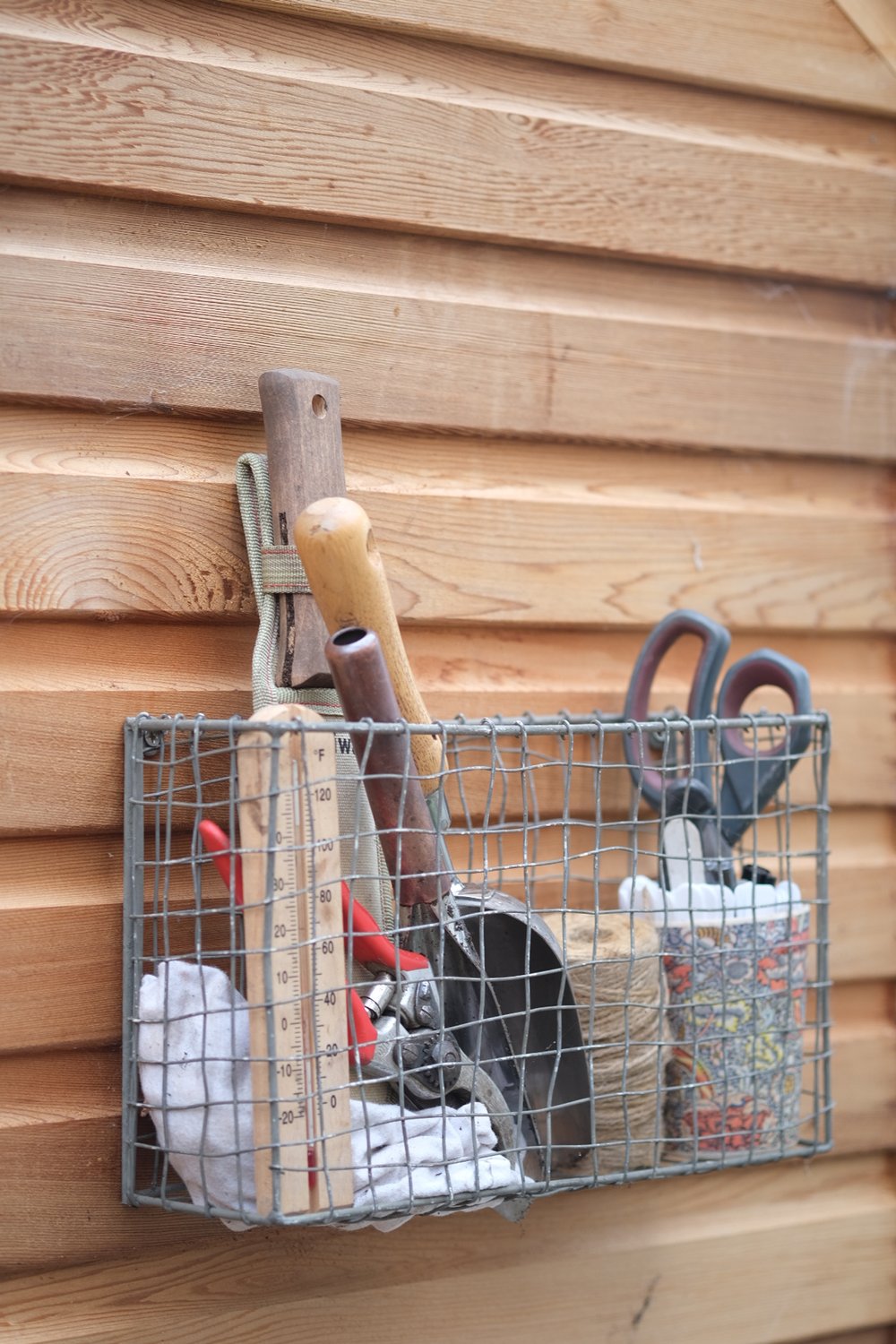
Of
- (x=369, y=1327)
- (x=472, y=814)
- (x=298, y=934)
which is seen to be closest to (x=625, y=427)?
(x=472, y=814)


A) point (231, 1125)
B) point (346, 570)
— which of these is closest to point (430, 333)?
point (346, 570)

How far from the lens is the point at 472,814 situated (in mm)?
1217

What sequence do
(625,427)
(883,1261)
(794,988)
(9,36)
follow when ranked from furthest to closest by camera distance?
(883,1261) → (625,427) → (794,988) → (9,36)

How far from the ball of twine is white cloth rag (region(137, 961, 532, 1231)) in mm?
128

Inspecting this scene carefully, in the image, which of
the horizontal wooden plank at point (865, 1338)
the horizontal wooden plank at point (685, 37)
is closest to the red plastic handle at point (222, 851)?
the horizontal wooden plank at point (685, 37)

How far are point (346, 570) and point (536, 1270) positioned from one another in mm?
727

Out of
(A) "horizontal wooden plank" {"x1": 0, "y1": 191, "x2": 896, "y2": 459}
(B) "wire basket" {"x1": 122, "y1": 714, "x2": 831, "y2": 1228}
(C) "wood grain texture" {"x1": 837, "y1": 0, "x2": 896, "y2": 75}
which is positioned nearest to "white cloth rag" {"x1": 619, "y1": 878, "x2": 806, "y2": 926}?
(B) "wire basket" {"x1": 122, "y1": 714, "x2": 831, "y2": 1228}

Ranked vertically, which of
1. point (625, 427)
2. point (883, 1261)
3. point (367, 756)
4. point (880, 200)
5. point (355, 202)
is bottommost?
point (883, 1261)

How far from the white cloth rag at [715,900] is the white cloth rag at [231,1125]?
25 centimetres

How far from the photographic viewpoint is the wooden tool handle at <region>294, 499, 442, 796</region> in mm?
923

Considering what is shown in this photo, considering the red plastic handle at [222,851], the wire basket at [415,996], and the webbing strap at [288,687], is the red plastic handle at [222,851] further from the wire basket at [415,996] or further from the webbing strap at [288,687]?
the webbing strap at [288,687]

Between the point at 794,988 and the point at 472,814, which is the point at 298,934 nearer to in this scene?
the point at 472,814

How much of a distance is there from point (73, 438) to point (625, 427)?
54cm

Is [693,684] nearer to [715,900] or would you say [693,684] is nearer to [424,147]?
[715,900]
